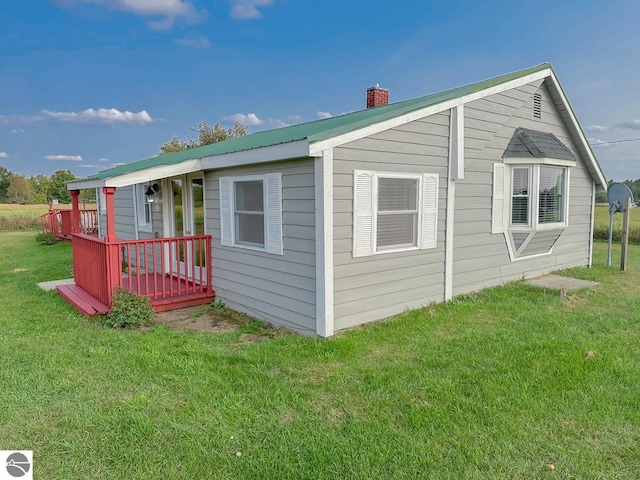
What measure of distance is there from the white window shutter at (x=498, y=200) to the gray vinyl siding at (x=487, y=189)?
0.11 m

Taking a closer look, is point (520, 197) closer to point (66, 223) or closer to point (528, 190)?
point (528, 190)

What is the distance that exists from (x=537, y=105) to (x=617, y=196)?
396 cm

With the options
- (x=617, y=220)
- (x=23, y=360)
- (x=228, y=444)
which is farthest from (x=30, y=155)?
(x=617, y=220)

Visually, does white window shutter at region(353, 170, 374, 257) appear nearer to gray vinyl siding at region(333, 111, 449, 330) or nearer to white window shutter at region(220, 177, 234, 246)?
gray vinyl siding at region(333, 111, 449, 330)

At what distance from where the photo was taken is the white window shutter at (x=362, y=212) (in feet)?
16.6

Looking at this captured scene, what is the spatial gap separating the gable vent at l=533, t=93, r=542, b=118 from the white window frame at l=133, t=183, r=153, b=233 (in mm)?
8637

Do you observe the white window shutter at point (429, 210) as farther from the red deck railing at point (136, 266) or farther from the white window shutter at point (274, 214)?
the red deck railing at point (136, 266)

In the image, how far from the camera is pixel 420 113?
18.4 feet

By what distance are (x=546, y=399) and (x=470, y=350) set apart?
44.7 inches

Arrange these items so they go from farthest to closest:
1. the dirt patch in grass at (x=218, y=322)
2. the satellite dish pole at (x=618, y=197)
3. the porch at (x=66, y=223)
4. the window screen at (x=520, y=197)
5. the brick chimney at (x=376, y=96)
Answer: the porch at (x=66, y=223) < the satellite dish pole at (x=618, y=197) < the brick chimney at (x=376, y=96) < the window screen at (x=520, y=197) < the dirt patch in grass at (x=218, y=322)

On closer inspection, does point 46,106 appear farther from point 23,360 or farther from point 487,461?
point 487,461

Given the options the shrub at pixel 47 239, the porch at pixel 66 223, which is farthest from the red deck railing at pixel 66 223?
the shrub at pixel 47 239

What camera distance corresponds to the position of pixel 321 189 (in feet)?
15.5

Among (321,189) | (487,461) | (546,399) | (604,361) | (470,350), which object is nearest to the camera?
(487,461)
